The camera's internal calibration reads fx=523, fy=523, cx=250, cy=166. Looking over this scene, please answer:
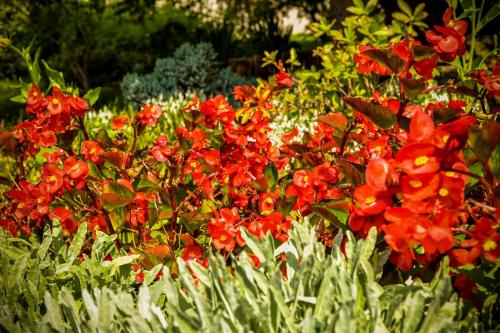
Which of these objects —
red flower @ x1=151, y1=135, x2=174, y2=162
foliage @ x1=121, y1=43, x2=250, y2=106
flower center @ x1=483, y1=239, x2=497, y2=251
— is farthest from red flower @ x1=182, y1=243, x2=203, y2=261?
foliage @ x1=121, y1=43, x2=250, y2=106

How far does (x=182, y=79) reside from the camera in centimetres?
690

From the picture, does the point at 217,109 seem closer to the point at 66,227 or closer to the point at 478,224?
the point at 66,227

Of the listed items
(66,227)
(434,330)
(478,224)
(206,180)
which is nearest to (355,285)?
(434,330)

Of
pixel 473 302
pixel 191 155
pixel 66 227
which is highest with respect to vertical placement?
pixel 191 155

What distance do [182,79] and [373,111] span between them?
5599 mm

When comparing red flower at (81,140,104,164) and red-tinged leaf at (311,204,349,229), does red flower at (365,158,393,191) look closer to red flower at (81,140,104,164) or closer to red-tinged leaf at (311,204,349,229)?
red-tinged leaf at (311,204,349,229)

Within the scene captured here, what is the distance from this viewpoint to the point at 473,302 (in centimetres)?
147

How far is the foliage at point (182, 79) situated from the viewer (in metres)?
6.73

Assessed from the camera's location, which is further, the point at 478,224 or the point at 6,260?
the point at 6,260

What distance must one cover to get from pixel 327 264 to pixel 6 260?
104 centimetres

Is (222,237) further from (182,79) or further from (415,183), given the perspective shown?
(182,79)

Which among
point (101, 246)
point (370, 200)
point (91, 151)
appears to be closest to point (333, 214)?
point (370, 200)

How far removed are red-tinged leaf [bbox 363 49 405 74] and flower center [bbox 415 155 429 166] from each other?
18.0 inches

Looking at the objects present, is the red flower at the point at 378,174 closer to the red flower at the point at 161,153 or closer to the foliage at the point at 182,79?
the red flower at the point at 161,153
